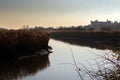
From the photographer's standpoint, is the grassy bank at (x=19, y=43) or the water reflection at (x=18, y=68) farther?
the grassy bank at (x=19, y=43)

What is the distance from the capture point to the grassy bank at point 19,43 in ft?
84.3

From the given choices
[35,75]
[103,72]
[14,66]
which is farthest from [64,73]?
[103,72]

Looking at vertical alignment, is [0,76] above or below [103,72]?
below

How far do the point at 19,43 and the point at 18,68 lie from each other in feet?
26.2

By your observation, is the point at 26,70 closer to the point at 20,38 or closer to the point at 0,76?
the point at 0,76

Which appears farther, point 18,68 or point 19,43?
point 19,43

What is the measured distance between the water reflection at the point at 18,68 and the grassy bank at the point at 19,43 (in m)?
1.84

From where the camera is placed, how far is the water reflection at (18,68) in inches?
704

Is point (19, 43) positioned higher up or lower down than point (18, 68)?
higher up

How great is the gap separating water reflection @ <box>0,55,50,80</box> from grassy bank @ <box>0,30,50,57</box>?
184cm

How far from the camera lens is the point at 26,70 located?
19.8m

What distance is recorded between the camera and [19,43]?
28.3m

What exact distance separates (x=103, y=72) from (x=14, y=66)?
1882 centimetres

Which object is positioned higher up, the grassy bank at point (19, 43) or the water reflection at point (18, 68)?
the grassy bank at point (19, 43)
